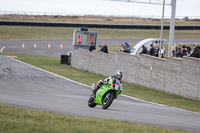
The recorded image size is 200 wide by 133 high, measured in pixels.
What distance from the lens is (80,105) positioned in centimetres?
1537

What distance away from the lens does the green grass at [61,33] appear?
6475 centimetres

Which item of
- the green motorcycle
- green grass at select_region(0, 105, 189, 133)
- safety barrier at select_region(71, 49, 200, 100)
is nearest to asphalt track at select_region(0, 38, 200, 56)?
safety barrier at select_region(71, 49, 200, 100)

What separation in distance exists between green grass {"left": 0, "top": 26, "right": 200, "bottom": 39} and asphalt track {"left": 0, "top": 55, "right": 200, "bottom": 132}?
138 feet

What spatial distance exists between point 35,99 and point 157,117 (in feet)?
15.7

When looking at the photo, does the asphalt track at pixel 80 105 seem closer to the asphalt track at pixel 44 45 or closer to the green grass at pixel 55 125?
the green grass at pixel 55 125

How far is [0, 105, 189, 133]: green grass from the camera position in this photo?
31.3ft

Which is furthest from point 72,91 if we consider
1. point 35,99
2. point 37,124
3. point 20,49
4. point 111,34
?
point 111,34

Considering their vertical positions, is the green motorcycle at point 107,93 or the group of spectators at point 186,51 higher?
the group of spectators at point 186,51

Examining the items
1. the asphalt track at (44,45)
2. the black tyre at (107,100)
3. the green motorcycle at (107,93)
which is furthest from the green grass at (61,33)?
the black tyre at (107,100)

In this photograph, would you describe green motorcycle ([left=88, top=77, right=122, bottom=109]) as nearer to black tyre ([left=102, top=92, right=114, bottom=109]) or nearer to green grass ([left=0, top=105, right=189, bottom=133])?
black tyre ([left=102, top=92, right=114, bottom=109])

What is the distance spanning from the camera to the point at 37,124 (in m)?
10.1

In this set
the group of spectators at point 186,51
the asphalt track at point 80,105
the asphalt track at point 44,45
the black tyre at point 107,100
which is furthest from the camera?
the asphalt track at point 44,45

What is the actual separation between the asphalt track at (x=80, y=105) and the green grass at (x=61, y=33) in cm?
4217

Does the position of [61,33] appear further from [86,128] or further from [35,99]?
[86,128]
